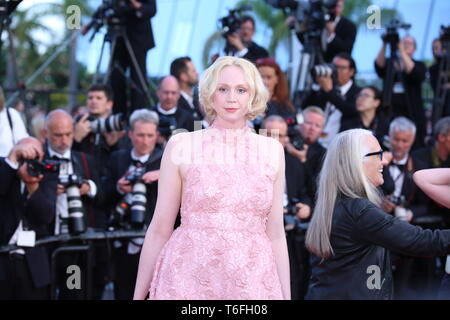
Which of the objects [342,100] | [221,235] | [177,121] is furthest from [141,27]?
[221,235]

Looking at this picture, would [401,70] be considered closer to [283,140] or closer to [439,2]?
[283,140]

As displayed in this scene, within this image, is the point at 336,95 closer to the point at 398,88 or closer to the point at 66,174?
the point at 398,88

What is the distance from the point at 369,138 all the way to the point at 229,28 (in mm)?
3840

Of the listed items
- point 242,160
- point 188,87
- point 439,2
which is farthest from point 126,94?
point 439,2

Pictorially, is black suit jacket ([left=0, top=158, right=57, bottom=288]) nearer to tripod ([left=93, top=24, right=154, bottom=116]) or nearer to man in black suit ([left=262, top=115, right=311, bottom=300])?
man in black suit ([left=262, top=115, right=311, bottom=300])

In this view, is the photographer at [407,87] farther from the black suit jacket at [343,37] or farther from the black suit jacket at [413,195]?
the black suit jacket at [413,195]

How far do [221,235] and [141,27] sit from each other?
481 centimetres

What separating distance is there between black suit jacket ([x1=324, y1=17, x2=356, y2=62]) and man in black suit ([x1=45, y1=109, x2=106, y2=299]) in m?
2.94

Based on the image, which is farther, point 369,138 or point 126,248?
point 126,248

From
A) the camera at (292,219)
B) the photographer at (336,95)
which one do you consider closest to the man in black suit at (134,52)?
the photographer at (336,95)

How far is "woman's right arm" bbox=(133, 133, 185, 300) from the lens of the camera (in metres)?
3.17

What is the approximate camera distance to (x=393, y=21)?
24.4 feet

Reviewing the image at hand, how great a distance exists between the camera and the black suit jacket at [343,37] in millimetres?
7786

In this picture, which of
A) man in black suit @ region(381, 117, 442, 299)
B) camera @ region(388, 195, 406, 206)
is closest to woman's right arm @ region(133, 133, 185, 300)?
camera @ region(388, 195, 406, 206)
